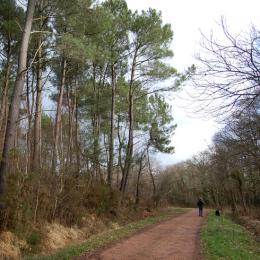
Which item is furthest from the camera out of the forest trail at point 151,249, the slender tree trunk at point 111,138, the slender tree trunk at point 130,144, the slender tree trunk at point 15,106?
the slender tree trunk at point 130,144

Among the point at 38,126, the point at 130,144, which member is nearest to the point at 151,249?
the point at 38,126

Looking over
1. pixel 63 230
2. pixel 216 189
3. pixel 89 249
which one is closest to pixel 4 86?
pixel 63 230

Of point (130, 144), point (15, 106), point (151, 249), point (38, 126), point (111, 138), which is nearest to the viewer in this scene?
point (151, 249)

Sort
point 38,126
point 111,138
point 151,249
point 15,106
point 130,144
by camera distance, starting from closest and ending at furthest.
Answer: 1. point 151,249
2. point 15,106
3. point 38,126
4. point 111,138
5. point 130,144

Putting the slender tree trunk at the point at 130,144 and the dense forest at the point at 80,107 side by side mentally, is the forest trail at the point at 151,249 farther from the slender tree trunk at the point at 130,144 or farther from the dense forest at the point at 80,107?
the slender tree trunk at the point at 130,144

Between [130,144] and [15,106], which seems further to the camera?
[130,144]

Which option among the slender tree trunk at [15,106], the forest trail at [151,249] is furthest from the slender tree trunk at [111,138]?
the slender tree trunk at [15,106]

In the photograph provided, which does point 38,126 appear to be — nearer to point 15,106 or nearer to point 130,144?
point 15,106

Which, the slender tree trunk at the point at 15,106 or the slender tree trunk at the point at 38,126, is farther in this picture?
the slender tree trunk at the point at 38,126

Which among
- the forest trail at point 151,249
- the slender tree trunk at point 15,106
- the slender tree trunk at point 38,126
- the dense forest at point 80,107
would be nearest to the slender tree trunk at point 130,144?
the dense forest at point 80,107

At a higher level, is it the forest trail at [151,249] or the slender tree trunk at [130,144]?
the slender tree trunk at [130,144]

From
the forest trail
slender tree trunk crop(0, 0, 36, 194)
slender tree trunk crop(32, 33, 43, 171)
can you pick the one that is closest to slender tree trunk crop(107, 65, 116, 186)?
slender tree trunk crop(32, 33, 43, 171)

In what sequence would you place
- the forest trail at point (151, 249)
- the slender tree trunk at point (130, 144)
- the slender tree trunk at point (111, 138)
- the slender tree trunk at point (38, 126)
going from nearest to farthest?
the forest trail at point (151, 249)
the slender tree trunk at point (38, 126)
the slender tree trunk at point (111, 138)
the slender tree trunk at point (130, 144)

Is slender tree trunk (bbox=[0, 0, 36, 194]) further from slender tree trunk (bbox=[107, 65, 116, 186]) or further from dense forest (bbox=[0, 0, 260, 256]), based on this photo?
slender tree trunk (bbox=[107, 65, 116, 186])
